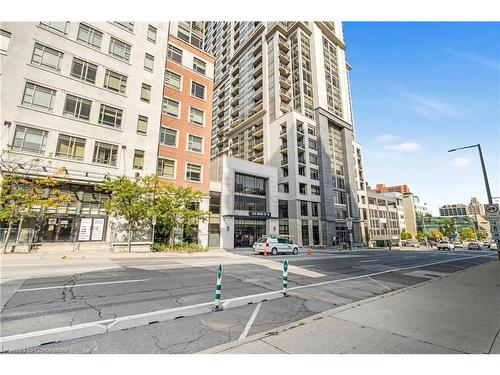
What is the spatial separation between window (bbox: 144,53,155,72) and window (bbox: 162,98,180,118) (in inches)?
145

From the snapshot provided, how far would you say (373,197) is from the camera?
72.3 metres

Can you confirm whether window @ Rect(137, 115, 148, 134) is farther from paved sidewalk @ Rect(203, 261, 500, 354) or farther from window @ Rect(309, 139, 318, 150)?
window @ Rect(309, 139, 318, 150)

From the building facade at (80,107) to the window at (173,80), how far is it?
2134 mm

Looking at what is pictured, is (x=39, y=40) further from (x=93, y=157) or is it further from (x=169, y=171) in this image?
(x=169, y=171)

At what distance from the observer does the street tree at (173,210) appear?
2277 cm

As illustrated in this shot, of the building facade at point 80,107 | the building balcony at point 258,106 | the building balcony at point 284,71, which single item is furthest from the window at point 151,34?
the building balcony at point 284,71

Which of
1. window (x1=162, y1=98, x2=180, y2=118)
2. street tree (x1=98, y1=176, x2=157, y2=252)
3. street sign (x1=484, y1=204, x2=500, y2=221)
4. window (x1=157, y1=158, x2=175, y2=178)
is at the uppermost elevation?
window (x1=162, y1=98, x2=180, y2=118)

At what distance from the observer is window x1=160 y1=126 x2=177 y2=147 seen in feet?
90.7

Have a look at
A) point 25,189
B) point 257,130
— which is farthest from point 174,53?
point 257,130

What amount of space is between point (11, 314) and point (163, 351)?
4.11 metres

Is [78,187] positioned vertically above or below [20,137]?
below

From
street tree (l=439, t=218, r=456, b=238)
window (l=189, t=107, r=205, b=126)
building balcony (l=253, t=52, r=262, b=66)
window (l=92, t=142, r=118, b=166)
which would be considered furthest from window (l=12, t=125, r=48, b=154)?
street tree (l=439, t=218, r=456, b=238)

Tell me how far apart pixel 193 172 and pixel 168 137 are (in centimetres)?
504
